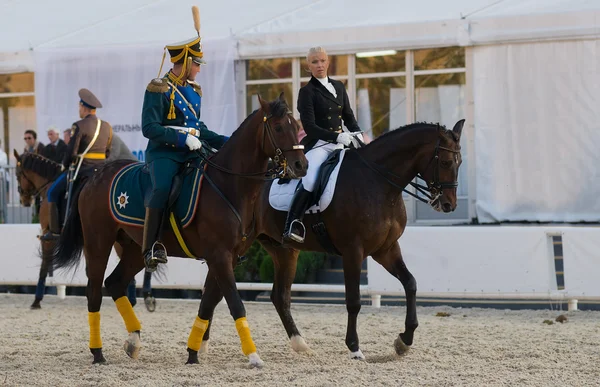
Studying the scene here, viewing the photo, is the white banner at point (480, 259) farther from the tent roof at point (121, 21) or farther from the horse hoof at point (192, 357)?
the tent roof at point (121, 21)

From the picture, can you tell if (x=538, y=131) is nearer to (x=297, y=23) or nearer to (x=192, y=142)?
(x=297, y=23)

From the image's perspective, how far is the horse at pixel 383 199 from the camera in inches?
329

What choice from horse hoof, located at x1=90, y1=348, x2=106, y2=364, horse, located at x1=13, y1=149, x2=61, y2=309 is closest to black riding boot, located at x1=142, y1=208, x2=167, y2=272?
horse hoof, located at x1=90, y1=348, x2=106, y2=364

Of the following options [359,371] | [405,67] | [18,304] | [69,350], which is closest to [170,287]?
[18,304]

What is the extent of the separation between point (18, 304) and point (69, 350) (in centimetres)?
492

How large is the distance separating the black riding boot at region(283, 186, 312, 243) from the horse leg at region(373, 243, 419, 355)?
0.75 metres

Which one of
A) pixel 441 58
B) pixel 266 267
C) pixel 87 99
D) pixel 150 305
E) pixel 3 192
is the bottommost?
pixel 150 305

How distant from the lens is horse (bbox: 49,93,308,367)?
25.1ft

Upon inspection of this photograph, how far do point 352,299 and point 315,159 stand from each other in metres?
1.37

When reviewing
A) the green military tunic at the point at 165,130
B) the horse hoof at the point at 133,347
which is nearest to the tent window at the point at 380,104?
the green military tunic at the point at 165,130

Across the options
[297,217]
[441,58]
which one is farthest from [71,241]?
[441,58]

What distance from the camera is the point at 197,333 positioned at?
8148 mm

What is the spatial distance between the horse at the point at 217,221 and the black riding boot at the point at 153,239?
0.64 feet

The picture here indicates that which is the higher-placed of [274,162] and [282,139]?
[282,139]
